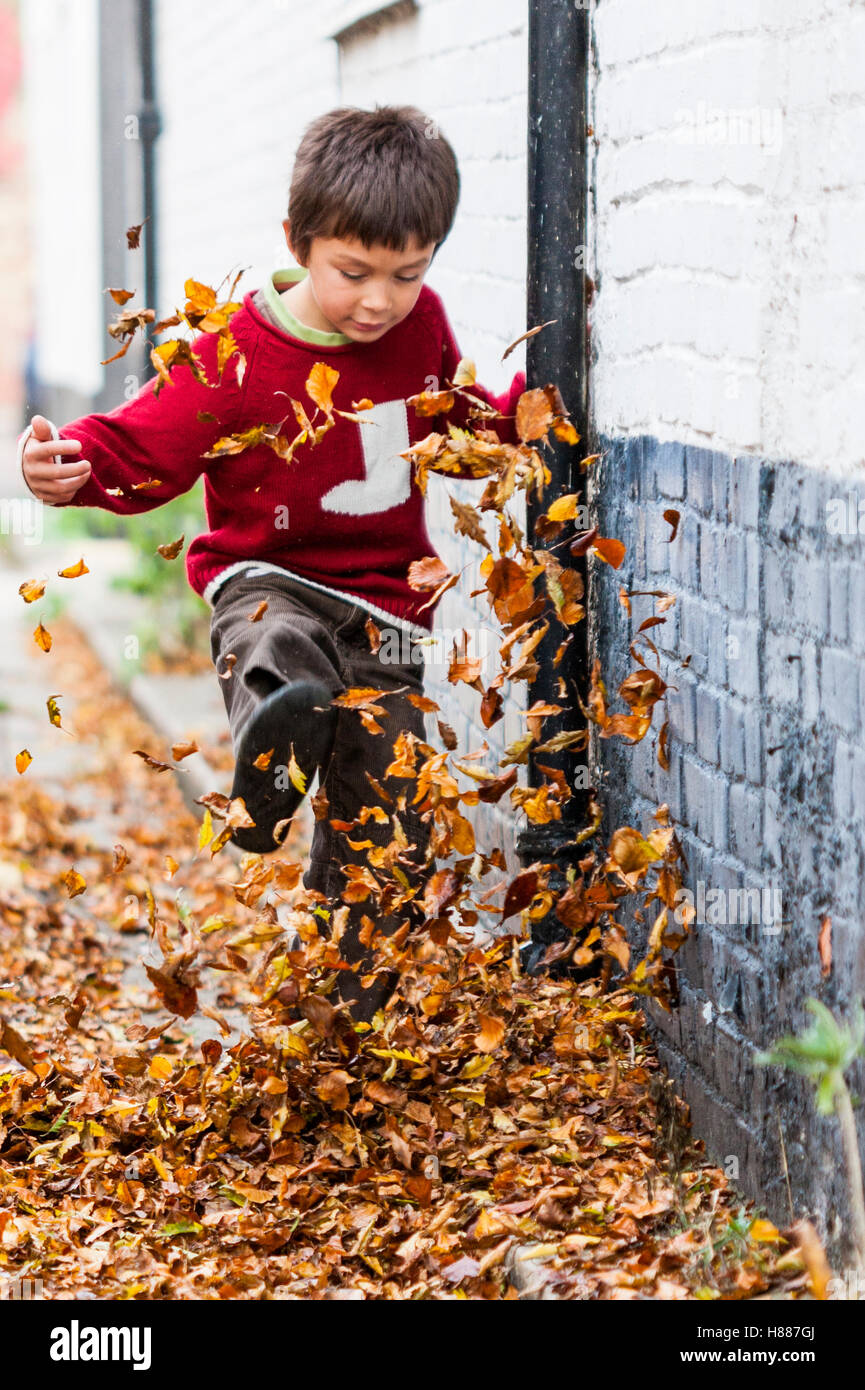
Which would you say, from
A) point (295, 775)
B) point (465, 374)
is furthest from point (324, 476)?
point (295, 775)

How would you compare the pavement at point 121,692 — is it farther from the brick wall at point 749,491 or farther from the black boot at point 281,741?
the brick wall at point 749,491

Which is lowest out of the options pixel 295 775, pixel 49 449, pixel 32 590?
pixel 295 775

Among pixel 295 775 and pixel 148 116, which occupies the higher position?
pixel 148 116

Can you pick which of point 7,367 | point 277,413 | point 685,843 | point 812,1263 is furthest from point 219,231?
point 7,367

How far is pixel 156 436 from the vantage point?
3.17 m

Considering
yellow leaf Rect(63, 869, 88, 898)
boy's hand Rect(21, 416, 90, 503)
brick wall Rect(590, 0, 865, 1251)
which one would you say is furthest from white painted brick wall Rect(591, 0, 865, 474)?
yellow leaf Rect(63, 869, 88, 898)

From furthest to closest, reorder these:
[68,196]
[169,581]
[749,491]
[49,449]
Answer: [68,196] → [169,581] → [49,449] → [749,491]

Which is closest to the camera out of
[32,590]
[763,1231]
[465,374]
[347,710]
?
[763,1231]

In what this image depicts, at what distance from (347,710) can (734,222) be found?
1272 millimetres

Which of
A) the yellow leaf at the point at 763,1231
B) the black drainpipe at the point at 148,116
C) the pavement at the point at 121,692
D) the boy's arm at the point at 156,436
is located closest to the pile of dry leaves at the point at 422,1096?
the yellow leaf at the point at 763,1231

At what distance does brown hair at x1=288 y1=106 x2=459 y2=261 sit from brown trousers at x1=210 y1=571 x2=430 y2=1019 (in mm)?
668

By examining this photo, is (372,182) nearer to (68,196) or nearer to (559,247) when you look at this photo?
(559,247)

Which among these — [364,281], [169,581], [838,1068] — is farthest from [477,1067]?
[169,581]

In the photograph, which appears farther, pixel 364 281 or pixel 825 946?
pixel 364 281
